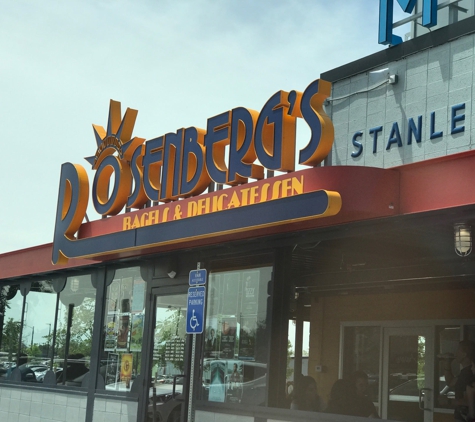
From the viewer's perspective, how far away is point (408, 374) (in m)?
14.5

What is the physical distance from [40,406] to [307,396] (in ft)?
19.6

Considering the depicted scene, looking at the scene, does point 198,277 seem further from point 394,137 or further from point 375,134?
point 394,137

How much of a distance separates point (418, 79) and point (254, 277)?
3599 millimetres

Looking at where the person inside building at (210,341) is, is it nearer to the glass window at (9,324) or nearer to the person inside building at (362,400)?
the person inside building at (362,400)

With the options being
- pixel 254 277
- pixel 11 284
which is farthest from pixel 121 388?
pixel 11 284

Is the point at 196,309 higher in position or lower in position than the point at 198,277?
lower

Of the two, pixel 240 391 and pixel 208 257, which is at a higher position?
pixel 208 257

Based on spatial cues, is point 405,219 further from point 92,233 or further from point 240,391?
point 92,233

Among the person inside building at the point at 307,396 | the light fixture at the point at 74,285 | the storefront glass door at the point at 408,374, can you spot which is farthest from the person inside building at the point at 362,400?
the light fixture at the point at 74,285

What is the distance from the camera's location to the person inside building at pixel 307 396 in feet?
40.3

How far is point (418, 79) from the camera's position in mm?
10453

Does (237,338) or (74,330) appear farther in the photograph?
(74,330)

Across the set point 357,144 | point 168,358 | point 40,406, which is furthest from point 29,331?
point 357,144

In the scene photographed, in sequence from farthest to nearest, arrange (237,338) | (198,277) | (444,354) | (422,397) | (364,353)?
1. (364,353)
2. (422,397)
3. (444,354)
4. (237,338)
5. (198,277)
